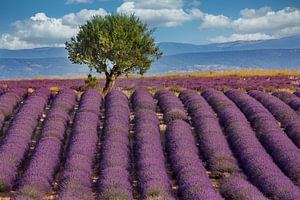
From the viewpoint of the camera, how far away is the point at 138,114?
19531mm

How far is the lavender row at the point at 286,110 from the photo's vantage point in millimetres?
16906

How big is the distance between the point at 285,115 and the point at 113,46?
10743 millimetres

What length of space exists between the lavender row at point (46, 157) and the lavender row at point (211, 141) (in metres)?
4.47

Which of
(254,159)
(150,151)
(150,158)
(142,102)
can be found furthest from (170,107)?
(254,159)

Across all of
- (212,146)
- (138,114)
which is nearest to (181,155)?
(212,146)

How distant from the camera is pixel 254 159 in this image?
13.7 meters

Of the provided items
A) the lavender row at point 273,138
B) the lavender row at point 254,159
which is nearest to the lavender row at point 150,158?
the lavender row at point 254,159

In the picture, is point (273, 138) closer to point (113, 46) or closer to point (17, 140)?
point (17, 140)

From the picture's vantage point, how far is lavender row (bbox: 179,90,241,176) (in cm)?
1368

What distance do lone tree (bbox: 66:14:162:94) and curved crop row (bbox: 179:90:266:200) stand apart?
21.4 feet

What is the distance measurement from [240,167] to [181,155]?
5.58 feet

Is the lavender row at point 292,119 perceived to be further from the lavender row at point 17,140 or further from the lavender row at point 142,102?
the lavender row at point 17,140

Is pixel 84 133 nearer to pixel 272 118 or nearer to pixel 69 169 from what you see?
pixel 69 169

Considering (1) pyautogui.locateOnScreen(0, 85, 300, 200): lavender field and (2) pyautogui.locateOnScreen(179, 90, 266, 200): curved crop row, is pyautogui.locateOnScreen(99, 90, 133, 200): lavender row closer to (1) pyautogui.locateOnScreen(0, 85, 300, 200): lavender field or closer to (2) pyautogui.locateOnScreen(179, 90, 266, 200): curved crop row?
(1) pyautogui.locateOnScreen(0, 85, 300, 200): lavender field
